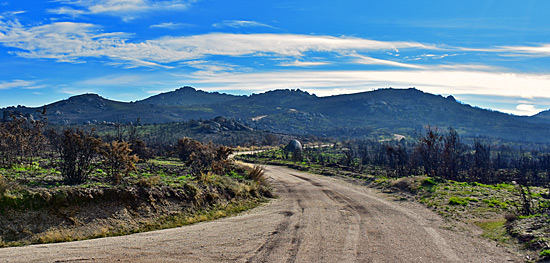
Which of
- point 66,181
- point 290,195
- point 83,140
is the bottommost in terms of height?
point 290,195

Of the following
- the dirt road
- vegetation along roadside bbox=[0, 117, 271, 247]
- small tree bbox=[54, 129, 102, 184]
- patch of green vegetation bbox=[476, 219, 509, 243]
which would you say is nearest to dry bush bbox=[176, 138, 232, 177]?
vegetation along roadside bbox=[0, 117, 271, 247]

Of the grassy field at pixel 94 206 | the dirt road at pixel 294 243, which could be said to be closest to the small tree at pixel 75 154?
the grassy field at pixel 94 206

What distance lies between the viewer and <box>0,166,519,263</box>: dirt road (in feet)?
30.6

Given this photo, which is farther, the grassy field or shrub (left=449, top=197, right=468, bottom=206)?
shrub (left=449, top=197, right=468, bottom=206)

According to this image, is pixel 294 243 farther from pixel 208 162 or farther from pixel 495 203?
pixel 208 162

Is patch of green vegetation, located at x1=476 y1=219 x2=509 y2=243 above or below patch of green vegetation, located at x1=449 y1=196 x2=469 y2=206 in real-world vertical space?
above

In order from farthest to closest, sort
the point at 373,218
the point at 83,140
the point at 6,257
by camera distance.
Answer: the point at 83,140
the point at 373,218
the point at 6,257

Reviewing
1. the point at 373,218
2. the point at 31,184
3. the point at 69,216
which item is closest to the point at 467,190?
the point at 373,218

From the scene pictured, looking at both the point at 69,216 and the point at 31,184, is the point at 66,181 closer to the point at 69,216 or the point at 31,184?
the point at 31,184

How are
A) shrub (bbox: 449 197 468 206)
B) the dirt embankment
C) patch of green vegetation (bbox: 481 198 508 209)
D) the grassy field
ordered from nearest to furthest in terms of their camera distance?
1. the dirt embankment
2. the grassy field
3. patch of green vegetation (bbox: 481 198 508 209)
4. shrub (bbox: 449 197 468 206)

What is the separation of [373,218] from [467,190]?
10.5 m

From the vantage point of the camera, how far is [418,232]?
41.8 ft

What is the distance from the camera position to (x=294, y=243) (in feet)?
36.1

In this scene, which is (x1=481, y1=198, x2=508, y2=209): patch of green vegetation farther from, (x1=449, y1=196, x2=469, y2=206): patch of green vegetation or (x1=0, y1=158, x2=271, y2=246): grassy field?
(x1=0, y1=158, x2=271, y2=246): grassy field
